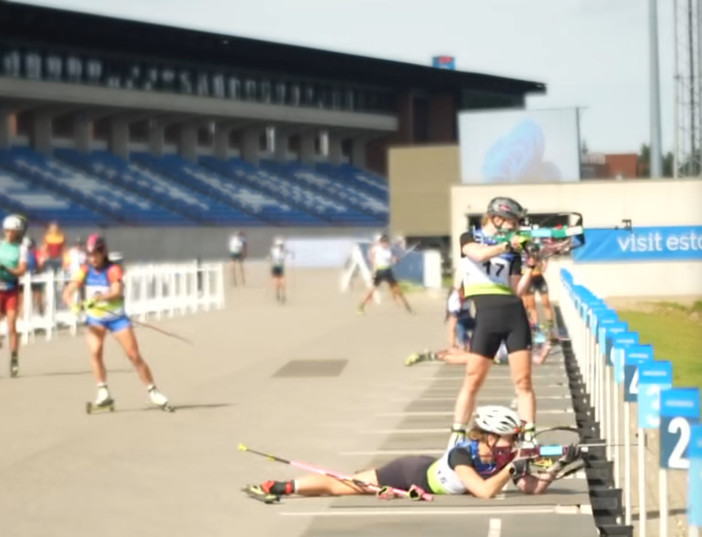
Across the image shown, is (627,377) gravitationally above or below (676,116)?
below

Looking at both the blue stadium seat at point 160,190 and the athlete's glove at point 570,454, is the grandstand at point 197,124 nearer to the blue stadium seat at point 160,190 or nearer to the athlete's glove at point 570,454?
the blue stadium seat at point 160,190

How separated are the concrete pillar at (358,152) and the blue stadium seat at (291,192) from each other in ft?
36.7

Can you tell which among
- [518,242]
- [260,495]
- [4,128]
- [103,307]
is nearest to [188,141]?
[4,128]

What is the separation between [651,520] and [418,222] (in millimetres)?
67457

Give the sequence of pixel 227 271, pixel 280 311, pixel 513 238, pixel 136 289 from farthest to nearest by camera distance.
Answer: pixel 227 271 → pixel 280 311 → pixel 136 289 → pixel 513 238

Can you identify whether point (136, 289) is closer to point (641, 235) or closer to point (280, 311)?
point (280, 311)

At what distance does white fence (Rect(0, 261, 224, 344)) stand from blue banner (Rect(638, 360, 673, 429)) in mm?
19706

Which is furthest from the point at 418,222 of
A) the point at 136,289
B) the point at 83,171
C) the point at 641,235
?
the point at 136,289

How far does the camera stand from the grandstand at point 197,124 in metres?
69.3

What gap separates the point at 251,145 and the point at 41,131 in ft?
54.9

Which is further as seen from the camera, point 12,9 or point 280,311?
point 12,9

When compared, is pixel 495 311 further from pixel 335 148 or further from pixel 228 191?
pixel 335 148

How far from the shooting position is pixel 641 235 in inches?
1906

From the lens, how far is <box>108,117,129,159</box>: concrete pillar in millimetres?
77688
